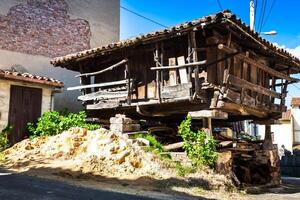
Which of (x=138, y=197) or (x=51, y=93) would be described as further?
(x=51, y=93)

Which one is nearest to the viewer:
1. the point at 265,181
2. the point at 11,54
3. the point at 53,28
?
the point at 265,181

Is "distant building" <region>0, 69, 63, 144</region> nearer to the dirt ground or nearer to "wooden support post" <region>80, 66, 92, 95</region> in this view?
"wooden support post" <region>80, 66, 92, 95</region>

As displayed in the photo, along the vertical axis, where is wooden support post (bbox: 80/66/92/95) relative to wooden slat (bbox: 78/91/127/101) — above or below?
above

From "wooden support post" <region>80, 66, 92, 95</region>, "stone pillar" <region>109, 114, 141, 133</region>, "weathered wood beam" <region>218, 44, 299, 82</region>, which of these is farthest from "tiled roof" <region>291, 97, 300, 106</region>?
"stone pillar" <region>109, 114, 141, 133</region>

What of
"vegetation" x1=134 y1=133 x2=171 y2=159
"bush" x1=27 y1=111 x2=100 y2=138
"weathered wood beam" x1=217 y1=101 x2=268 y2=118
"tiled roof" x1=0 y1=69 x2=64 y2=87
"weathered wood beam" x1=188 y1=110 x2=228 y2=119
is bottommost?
"vegetation" x1=134 y1=133 x2=171 y2=159

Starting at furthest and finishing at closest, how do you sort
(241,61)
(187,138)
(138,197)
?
1. (241,61)
2. (187,138)
3. (138,197)

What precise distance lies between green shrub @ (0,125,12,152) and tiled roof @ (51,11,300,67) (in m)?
2.83

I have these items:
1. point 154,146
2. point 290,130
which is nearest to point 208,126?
point 154,146

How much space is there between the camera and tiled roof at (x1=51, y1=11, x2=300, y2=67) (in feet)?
27.3

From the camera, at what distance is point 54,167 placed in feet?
27.1

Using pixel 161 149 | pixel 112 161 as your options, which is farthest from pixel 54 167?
pixel 161 149

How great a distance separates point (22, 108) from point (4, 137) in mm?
1117

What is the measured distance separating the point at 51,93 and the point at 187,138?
5306 millimetres

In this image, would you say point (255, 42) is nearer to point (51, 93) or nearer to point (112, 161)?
point (112, 161)
